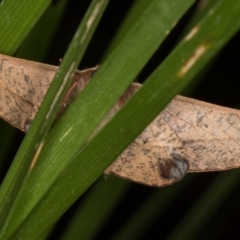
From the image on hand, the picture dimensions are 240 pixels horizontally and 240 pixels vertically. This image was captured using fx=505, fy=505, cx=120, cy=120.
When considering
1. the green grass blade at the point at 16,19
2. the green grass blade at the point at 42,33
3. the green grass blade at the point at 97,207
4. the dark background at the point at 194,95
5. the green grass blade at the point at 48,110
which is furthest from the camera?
the dark background at the point at 194,95

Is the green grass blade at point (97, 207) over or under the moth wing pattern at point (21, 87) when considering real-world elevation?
under

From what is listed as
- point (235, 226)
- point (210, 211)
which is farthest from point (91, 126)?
point (235, 226)

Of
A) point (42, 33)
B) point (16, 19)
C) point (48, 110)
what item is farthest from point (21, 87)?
point (42, 33)

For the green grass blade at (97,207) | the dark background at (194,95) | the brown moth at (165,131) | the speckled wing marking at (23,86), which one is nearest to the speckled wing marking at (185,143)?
the brown moth at (165,131)

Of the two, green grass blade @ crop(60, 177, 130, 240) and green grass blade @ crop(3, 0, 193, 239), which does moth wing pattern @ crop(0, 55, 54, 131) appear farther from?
green grass blade @ crop(60, 177, 130, 240)

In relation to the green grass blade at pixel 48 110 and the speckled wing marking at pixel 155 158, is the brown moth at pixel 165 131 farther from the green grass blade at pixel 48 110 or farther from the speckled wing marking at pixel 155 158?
the green grass blade at pixel 48 110

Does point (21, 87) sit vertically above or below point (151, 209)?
above

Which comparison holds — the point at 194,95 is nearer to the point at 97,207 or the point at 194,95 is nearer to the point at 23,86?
the point at 97,207
